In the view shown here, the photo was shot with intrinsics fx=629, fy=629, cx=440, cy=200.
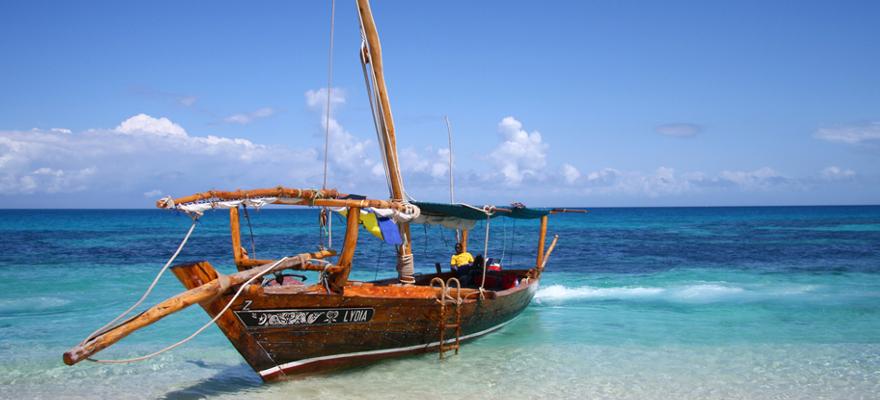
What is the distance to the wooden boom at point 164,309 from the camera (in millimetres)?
6441

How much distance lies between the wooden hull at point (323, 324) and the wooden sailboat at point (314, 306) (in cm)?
1

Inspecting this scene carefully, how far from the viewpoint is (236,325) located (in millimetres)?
8289

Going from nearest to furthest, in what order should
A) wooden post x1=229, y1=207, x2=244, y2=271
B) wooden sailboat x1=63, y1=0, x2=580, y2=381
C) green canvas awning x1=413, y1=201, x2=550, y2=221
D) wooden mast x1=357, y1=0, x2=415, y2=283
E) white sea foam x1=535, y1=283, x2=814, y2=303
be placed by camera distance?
wooden sailboat x1=63, y1=0, x2=580, y2=381 → wooden post x1=229, y1=207, x2=244, y2=271 → green canvas awning x1=413, y1=201, x2=550, y2=221 → wooden mast x1=357, y1=0, x2=415, y2=283 → white sea foam x1=535, y1=283, x2=814, y2=303

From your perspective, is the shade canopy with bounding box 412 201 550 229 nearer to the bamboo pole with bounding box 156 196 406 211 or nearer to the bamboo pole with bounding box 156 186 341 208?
the bamboo pole with bounding box 156 196 406 211

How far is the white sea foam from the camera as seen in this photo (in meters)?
18.1

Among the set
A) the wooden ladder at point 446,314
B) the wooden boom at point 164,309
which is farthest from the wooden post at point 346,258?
the wooden ladder at point 446,314

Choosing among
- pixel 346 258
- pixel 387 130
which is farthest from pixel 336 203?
pixel 387 130

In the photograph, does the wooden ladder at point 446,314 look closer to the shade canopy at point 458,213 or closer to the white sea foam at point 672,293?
the shade canopy at point 458,213

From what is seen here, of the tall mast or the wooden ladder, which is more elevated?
the tall mast

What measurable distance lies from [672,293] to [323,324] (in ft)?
44.6

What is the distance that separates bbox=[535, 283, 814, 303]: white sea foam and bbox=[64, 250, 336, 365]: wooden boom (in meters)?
11.3

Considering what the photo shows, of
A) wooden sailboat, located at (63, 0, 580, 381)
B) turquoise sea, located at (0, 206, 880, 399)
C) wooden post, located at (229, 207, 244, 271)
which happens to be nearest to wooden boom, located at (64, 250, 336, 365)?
wooden sailboat, located at (63, 0, 580, 381)

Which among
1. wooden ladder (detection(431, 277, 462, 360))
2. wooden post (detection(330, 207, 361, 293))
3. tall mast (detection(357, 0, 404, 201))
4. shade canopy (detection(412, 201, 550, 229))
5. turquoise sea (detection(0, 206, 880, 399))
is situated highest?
tall mast (detection(357, 0, 404, 201))

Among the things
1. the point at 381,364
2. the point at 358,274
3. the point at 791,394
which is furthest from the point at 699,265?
the point at 381,364
